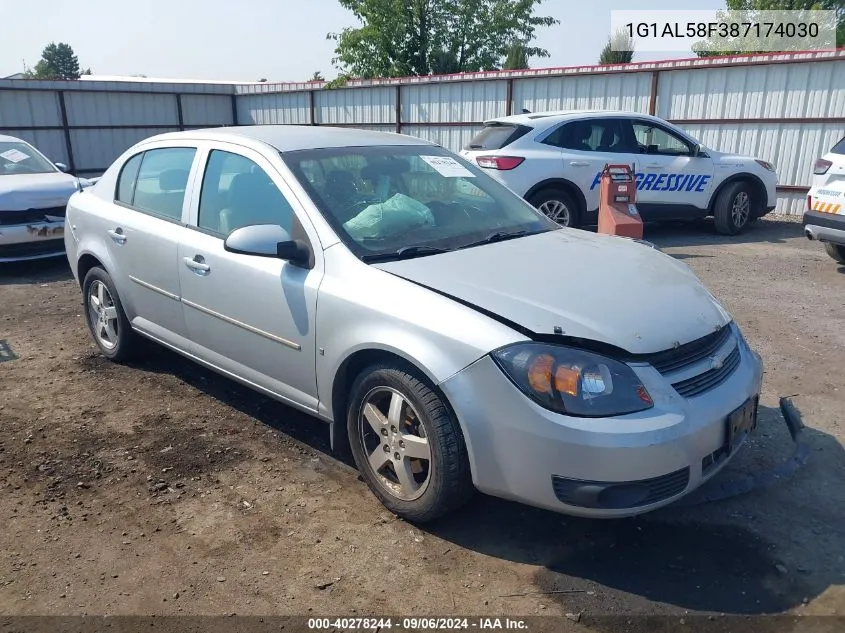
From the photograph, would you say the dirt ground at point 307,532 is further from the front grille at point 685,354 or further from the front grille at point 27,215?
the front grille at point 27,215

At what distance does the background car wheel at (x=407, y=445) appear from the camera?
9.51 feet

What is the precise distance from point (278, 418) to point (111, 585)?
1.59 m

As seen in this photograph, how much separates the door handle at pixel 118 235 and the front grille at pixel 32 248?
4.17 meters

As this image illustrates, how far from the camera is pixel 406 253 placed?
3383 millimetres

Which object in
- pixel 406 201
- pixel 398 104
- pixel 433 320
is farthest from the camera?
pixel 398 104

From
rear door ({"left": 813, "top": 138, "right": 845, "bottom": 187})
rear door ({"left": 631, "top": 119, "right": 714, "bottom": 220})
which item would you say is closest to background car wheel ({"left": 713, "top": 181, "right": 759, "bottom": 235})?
rear door ({"left": 631, "top": 119, "right": 714, "bottom": 220})

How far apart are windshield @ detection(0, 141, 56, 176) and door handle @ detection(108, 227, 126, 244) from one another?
5.12 m

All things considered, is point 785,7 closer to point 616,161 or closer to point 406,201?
point 616,161

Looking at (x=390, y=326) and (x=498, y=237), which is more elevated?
(x=498, y=237)

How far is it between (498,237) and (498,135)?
6264 millimetres

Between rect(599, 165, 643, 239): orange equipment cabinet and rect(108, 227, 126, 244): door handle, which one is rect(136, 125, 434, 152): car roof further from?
rect(599, 165, 643, 239): orange equipment cabinet

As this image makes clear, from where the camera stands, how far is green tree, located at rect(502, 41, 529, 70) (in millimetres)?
29859

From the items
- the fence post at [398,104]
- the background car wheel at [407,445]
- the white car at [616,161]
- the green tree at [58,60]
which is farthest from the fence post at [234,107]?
the green tree at [58,60]

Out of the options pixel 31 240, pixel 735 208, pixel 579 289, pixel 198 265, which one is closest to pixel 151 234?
pixel 198 265
